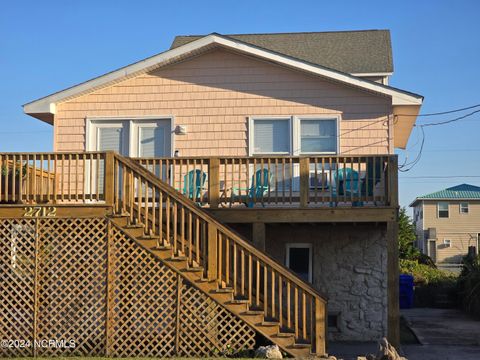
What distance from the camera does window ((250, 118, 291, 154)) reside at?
14.3 meters

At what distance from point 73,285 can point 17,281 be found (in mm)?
974

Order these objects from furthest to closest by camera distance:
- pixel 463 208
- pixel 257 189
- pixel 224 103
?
1. pixel 463 208
2. pixel 224 103
3. pixel 257 189

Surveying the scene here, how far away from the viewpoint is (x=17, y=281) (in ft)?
37.9

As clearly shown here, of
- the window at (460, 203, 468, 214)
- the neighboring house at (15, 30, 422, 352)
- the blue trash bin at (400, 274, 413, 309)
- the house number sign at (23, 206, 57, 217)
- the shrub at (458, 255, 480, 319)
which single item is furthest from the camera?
the window at (460, 203, 468, 214)

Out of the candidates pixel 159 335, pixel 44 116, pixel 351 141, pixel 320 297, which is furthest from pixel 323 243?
pixel 44 116

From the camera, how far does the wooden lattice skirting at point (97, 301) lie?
11195 millimetres

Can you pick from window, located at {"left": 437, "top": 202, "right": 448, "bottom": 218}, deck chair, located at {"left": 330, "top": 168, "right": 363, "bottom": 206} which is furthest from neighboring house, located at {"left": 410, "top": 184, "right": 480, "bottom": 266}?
deck chair, located at {"left": 330, "top": 168, "right": 363, "bottom": 206}

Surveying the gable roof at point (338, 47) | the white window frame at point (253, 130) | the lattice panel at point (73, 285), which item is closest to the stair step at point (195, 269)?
the lattice panel at point (73, 285)

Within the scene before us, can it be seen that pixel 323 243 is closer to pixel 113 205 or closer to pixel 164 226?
pixel 164 226

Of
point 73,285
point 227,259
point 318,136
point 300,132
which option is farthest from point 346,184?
point 73,285

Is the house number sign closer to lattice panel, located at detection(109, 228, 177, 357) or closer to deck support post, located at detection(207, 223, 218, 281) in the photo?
lattice panel, located at detection(109, 228, 177, 357)

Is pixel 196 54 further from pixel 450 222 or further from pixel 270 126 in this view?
pixel 450 222

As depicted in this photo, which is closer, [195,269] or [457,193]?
[195,269]

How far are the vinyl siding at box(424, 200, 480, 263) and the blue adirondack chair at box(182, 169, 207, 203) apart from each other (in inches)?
1338
